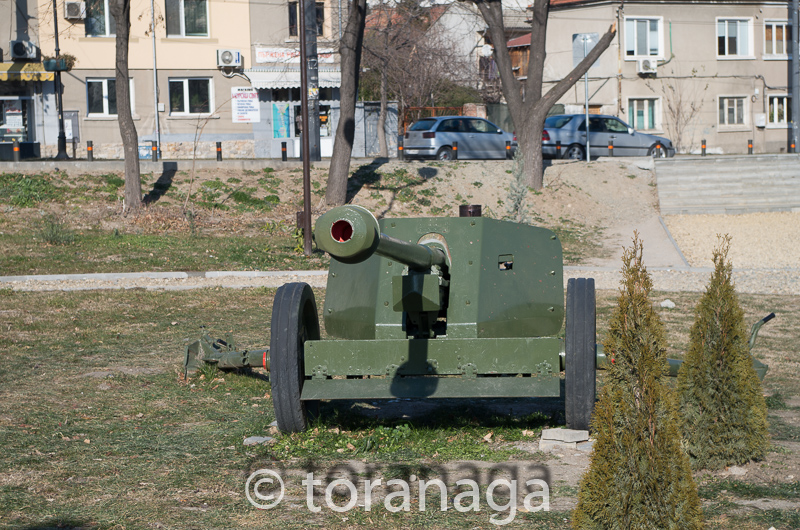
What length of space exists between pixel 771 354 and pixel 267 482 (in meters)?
6.11

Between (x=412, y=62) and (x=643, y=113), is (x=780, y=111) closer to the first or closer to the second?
(x=643, y=113)

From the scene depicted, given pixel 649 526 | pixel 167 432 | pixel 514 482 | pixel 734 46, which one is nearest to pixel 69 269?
pixel 167 432

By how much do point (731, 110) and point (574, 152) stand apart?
1412 centimetres

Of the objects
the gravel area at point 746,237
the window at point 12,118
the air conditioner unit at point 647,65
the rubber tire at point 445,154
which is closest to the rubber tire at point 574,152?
the rubber tire at point 445,154

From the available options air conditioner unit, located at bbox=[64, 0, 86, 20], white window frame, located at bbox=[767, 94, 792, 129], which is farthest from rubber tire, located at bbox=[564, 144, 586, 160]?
air conditioner unit, located at bbox=[64, 0, 86, 20]

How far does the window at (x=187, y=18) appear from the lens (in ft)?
107

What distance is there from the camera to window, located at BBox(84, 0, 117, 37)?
1249 inches

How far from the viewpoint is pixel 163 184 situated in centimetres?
2233

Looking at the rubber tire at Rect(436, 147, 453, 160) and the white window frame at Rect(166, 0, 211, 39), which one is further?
the white window frame at Rect(166, 0, 211, 39)

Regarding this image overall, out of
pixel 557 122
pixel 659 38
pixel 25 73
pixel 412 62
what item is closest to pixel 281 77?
pixel 25 73

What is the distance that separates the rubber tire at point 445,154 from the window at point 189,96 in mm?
9351

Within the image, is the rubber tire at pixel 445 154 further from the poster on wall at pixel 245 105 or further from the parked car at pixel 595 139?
the poster on wall at pixel 245 105

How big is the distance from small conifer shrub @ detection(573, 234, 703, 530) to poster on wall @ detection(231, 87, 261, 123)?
3012 centimetres

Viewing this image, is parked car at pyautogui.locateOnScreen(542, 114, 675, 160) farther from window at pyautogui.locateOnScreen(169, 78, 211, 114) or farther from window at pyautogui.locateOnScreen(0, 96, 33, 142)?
window at pyautogui.locateOnScreen(0, 96, 33, 142)
